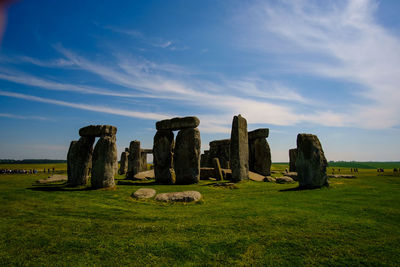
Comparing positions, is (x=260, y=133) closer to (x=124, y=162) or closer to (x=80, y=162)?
(x=80, y=162)

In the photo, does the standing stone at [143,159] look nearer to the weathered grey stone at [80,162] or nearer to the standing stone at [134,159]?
the standing stone at [134,159]

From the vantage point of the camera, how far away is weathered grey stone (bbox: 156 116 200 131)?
15.7 metres

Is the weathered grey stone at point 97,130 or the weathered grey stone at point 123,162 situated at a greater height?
the weathered grey stone at point 97,130

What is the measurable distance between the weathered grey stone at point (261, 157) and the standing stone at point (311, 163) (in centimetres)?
983

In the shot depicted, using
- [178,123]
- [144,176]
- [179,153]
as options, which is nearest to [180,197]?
[179,153]

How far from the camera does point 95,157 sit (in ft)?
37.0

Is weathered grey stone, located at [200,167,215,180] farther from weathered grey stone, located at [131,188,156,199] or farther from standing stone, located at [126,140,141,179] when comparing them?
weathered grey stone, located at [131,188,156,199]

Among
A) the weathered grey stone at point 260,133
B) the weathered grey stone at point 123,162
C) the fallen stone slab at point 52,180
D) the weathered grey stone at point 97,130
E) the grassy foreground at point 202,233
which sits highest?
the weathered grey stone at point 260,133

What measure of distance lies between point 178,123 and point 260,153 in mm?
8808

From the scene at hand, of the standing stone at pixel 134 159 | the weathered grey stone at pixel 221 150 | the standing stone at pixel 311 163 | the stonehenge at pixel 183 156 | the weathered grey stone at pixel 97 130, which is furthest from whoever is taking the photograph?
the weathered grey stone at pixel 221 150

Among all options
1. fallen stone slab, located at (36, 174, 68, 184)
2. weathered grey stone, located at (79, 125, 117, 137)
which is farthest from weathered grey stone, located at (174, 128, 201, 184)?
fallen stone slab, located at (36, 174, 68, 184)

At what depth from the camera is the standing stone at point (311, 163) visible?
1075cm

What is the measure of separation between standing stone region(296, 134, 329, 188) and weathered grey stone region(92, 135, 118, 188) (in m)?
8.57

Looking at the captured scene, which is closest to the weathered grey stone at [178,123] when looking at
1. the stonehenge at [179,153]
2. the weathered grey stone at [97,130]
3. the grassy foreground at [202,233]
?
the stonehenge at [179,153]
